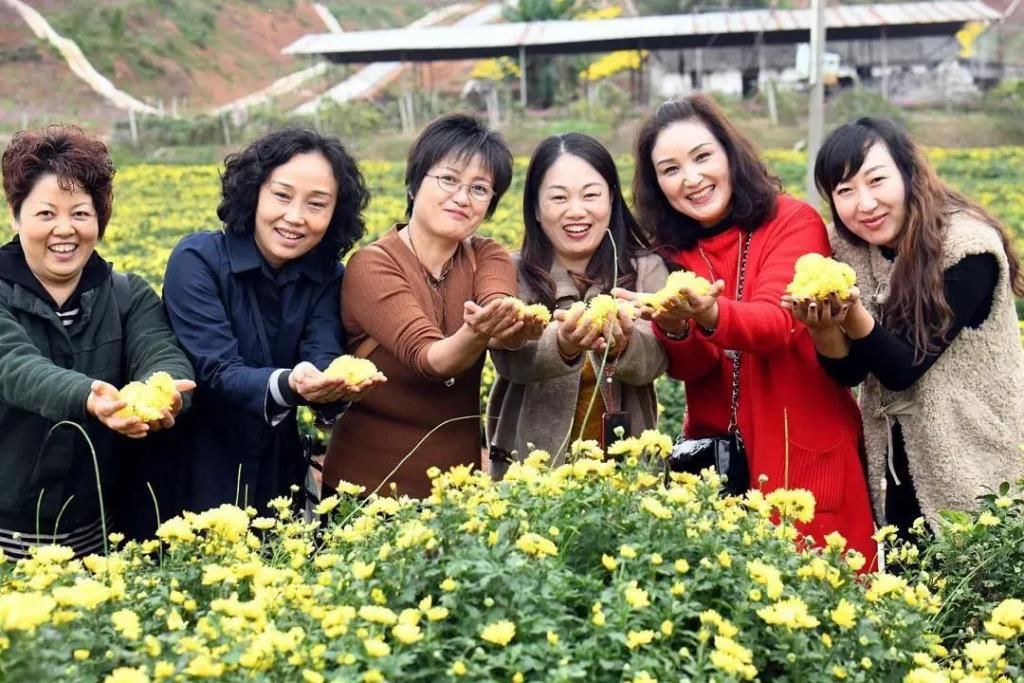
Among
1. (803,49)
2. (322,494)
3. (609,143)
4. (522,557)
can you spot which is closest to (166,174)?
(609,143)

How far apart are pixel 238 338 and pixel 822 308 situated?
135cm

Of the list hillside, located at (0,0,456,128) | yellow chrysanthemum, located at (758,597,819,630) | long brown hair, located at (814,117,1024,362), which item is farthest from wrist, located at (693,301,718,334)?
hillside, located at (0,0,456,128)

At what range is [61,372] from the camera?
96.4 inches

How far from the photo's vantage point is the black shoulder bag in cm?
289

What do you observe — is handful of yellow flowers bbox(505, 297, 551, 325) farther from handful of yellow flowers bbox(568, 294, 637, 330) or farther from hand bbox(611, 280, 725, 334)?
hand bbox(611, 280, 725, 334)

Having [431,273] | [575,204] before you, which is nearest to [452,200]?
[431,273]

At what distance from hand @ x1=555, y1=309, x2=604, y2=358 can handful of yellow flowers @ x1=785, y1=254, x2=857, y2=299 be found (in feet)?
1.53

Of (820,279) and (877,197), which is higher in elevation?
(877,197)

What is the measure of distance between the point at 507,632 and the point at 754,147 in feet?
6.03

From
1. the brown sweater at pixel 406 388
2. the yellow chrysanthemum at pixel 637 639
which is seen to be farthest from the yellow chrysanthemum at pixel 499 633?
the brown sweater at pixel 406 388

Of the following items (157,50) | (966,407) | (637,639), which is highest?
(157,50)

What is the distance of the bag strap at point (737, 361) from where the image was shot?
9.59 feet

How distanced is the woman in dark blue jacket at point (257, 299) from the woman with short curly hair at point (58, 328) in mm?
112

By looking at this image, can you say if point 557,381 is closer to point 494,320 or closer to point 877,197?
point 494,320
